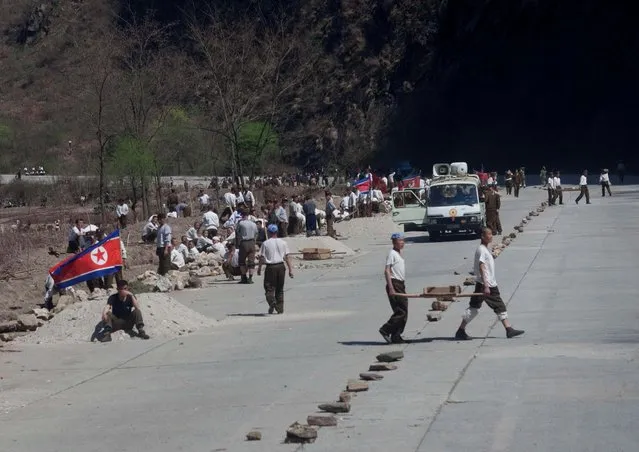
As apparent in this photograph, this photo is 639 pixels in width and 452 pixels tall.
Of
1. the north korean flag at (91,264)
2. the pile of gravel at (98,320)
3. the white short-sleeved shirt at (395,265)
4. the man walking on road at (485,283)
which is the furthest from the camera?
the north korean flag at (91,264)

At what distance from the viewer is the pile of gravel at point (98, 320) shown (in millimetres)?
21781

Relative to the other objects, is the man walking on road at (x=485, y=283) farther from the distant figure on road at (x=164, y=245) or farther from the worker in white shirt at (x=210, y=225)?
the worker in white shirt at (x=210, y=225)

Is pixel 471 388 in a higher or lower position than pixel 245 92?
lower

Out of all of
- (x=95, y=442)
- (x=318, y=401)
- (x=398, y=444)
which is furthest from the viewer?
(x=318, y=401)

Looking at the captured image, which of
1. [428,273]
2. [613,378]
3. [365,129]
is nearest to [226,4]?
[365,129]

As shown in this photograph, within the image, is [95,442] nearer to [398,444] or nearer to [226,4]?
[398,444]

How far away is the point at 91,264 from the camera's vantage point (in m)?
25.2

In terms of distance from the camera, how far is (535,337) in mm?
18703

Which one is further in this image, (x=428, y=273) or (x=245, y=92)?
(x=245, y=92)

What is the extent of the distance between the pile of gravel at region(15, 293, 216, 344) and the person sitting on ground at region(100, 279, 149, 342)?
0.16m

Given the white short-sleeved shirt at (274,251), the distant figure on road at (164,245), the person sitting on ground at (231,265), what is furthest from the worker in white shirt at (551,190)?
the white short-sleeved shirt at (274,251)

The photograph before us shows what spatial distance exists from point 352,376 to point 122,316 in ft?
21.5

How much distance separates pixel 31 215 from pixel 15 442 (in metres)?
49.0

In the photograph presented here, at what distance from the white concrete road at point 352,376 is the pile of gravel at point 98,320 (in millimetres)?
582
